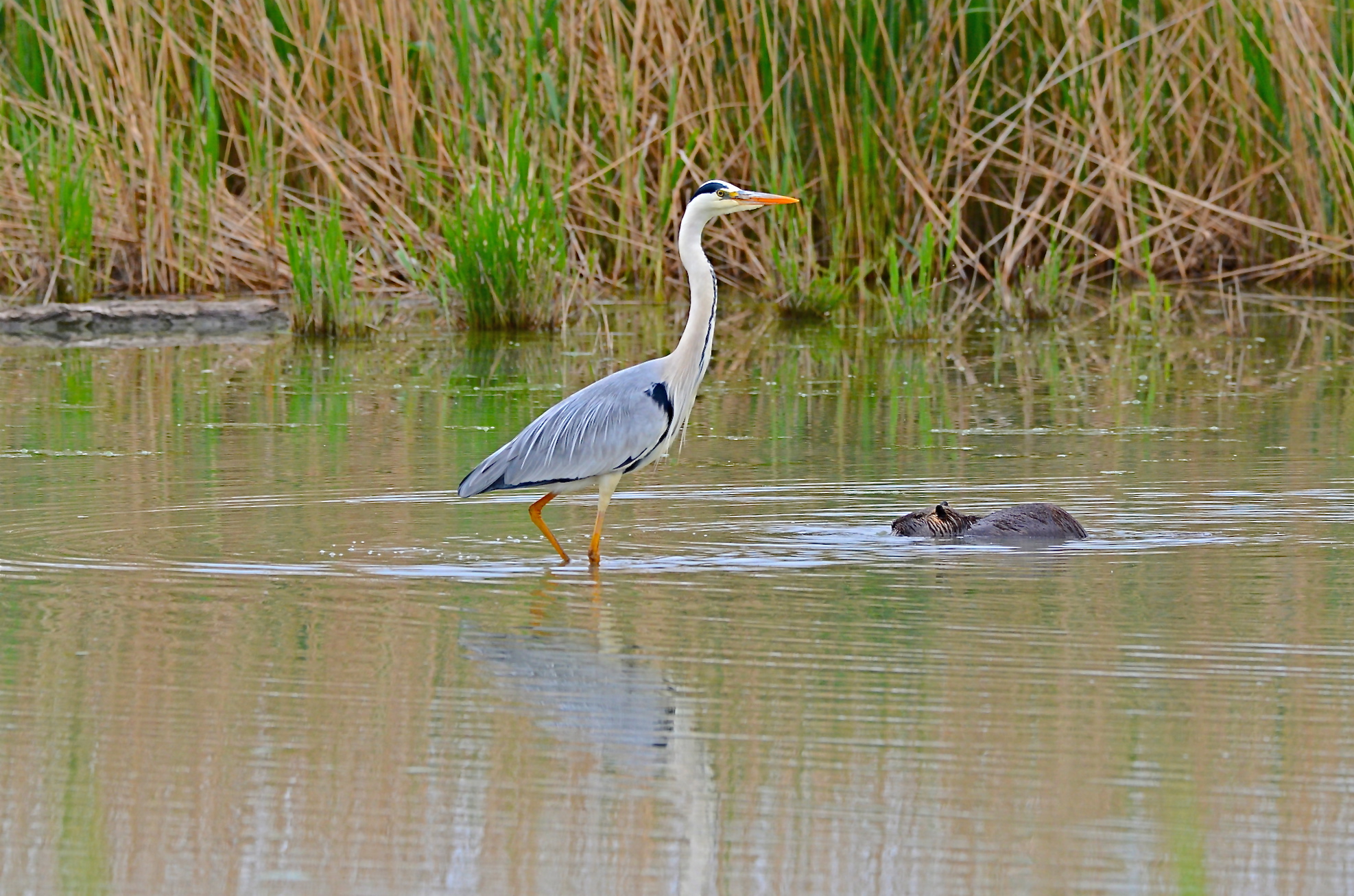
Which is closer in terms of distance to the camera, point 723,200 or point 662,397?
point 662,397

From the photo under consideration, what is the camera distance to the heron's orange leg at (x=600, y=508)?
20.7 ft

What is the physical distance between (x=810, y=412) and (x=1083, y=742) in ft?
17.7

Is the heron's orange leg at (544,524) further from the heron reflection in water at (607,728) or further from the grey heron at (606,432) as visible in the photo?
the heron reflection in water at (607,728)

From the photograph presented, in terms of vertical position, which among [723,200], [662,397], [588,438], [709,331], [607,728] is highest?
[723,200]

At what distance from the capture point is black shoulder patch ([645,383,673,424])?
21.8 feet

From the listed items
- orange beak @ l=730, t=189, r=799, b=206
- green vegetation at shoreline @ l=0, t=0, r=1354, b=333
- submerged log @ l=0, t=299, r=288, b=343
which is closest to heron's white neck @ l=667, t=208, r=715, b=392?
orange beak @ l=730, t=189, r=799, b=206

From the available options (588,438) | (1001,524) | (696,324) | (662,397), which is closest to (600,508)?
(588,438)

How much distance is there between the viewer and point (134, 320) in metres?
12.9

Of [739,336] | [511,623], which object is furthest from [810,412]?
[511,623]

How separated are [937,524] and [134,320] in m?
7.41

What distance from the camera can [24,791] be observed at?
3.96m

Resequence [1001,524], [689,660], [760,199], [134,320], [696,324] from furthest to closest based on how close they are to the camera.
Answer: [134,320] → [760,199] → [696,324] → [1001,524] → [689,660]

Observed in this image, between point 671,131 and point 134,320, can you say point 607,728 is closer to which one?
point 134,320

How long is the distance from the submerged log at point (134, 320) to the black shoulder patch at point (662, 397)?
22.0 feet
